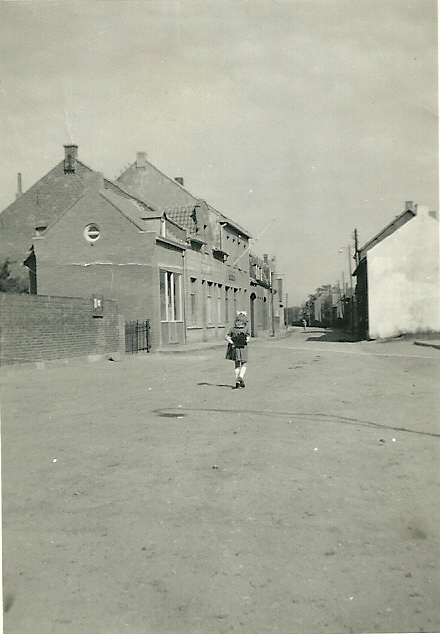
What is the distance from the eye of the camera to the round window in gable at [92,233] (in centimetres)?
2412

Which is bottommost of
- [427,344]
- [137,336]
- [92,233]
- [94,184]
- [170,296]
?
[427,344]

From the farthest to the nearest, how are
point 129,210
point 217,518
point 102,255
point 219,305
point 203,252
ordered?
point 219,305 < point 203,252 < point 129,210 < point 102,255 < point 217,518

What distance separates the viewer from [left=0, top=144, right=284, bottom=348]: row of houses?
947 inches

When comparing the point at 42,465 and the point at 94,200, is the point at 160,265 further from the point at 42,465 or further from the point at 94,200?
the point at 42,465

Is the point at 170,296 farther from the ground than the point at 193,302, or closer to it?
farther from the ground

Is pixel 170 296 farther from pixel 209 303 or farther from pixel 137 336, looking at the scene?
pixel 209 303

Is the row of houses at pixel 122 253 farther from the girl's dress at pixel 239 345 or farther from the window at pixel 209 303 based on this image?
the girl's dress at pixel 239 345

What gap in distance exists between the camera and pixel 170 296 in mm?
27469

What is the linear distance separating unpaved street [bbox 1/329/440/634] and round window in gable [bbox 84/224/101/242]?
51.5ft

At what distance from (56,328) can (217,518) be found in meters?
10.7

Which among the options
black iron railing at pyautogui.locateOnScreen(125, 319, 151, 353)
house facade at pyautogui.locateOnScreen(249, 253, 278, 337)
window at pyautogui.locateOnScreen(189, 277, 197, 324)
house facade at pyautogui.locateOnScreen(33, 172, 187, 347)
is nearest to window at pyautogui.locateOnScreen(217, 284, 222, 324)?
window at pyautogui.locateOnScreen(189, 277, 197, 324)

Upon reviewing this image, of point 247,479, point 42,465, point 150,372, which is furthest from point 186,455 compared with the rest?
point 150,372

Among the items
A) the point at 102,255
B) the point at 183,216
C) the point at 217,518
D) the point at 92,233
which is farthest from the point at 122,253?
the point at 217,518

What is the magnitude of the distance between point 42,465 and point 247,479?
1.99 metres
